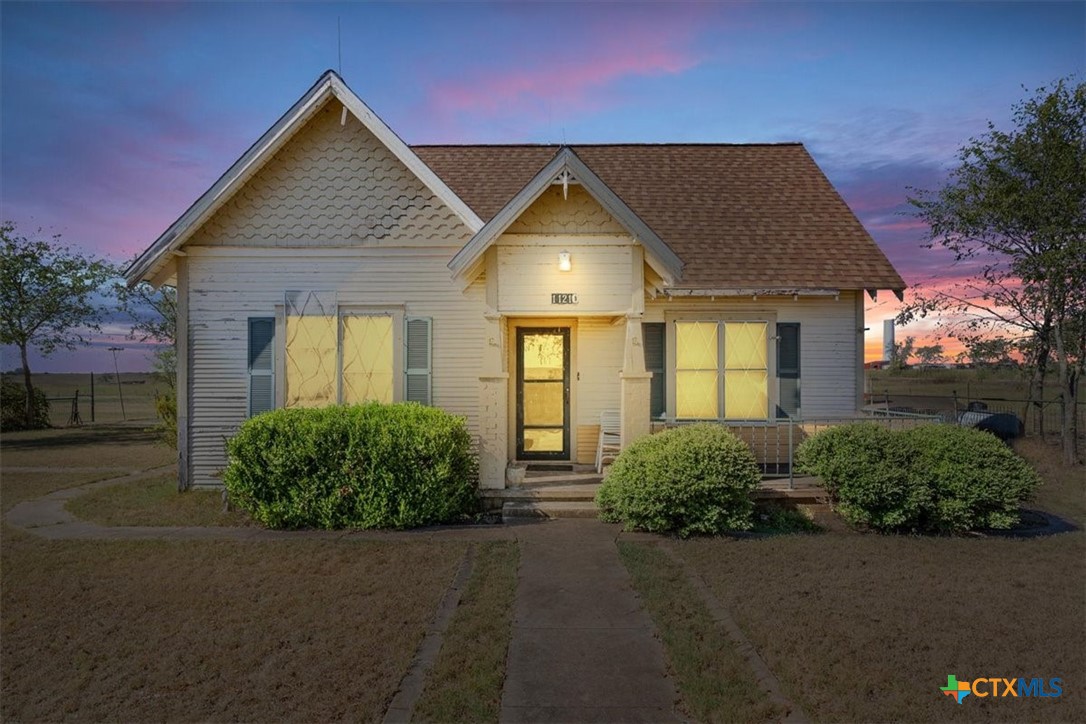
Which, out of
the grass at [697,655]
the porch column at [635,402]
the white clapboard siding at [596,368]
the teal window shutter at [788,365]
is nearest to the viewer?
the grass at [697,655]

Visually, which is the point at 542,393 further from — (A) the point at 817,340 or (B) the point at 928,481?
(B) the point at 928,481

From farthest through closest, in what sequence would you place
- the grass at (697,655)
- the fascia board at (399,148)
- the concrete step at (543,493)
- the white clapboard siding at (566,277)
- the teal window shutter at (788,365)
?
the teal window shutter at (788,365)
the fascia board at (399,148)
the white clapboard siding at (566,277)
the concrete step at (543,493)
the grass at (697,655)

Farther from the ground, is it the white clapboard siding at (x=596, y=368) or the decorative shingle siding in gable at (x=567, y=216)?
the decorative shingle siding in gable at (x=567, y=216)

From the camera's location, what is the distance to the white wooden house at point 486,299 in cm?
1005

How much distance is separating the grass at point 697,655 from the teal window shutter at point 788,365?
21.0ft

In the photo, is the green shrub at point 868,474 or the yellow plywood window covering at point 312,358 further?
the yellow plywood window covering at point 312,358

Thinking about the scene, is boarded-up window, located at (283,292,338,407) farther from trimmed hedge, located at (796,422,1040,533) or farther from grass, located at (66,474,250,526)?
trimmed hedge, located at (796,422,1040,533)

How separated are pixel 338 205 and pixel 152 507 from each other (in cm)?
588

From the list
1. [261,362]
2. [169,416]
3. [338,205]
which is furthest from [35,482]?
[338,205]

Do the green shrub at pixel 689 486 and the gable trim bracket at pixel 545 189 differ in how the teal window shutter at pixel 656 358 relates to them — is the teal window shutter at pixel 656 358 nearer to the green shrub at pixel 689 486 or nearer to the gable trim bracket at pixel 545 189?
the gable trim bracket at pixel 545 189

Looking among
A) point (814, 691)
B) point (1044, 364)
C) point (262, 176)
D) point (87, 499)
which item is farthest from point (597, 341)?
point (1044, 364)

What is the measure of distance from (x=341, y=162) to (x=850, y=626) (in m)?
10.3

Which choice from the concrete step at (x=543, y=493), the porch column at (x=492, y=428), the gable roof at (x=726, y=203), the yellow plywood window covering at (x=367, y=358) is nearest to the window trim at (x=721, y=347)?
the gable roof at (x=726, y=203)

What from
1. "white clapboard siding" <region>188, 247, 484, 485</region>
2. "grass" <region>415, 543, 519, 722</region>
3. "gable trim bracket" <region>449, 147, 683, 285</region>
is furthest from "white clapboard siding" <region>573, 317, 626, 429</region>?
"grass" <region>415, 543, 519, 722</region>
